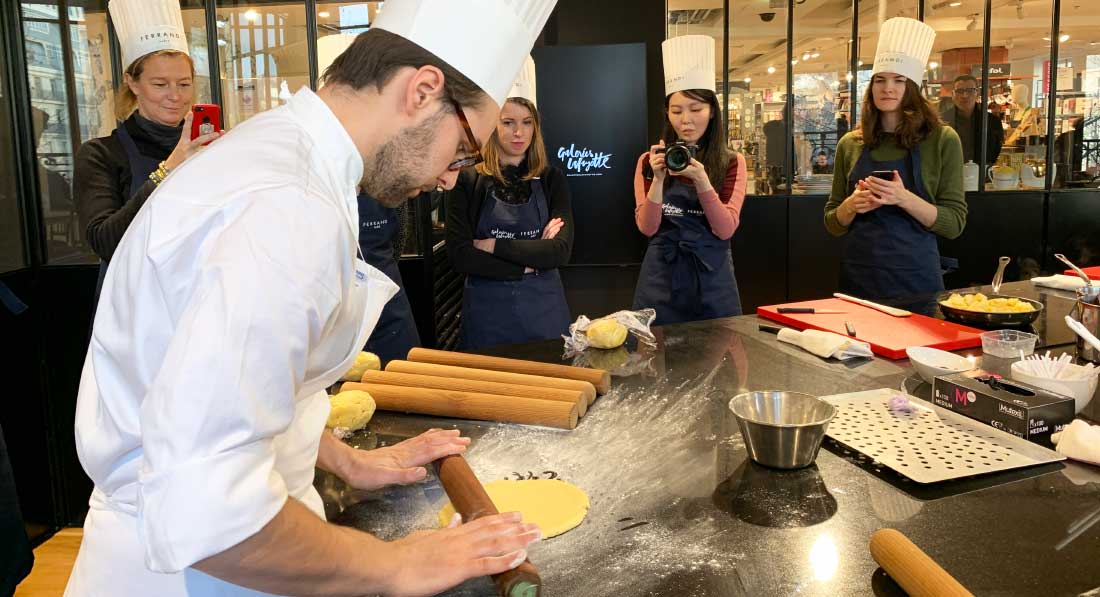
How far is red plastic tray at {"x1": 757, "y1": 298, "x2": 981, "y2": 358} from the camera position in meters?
1.98

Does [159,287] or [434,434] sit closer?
[159,287]

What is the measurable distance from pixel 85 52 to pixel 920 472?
3277mm

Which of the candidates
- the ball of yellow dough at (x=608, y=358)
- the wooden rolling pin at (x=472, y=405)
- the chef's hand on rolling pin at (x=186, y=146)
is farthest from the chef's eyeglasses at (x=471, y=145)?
the chef's hand on rolling pin at (x=186, y=146)

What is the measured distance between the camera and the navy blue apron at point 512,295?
283 cm

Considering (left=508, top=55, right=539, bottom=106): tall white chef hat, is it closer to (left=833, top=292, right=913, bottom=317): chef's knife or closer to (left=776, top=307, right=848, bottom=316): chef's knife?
(left=776, top=307, right=848, bottom=316): chef's knife

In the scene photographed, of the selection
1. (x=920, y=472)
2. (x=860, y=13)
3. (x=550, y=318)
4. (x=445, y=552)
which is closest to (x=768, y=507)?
(x=920, y=472)

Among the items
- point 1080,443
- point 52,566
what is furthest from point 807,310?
point 52,566

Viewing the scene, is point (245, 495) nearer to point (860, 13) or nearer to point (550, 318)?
point (550, 318)

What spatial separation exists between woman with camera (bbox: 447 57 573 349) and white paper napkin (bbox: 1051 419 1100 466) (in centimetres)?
176

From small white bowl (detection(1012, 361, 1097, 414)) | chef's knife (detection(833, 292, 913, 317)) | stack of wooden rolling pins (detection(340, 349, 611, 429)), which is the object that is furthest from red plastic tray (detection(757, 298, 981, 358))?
stack of wooden rolling pins (detection(340, 349, 611, 429))

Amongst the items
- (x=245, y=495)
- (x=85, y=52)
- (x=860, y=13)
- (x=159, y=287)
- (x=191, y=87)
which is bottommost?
(x=245, y=495)

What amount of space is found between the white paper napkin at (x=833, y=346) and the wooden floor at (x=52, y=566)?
2269 mm

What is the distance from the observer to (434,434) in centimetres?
130

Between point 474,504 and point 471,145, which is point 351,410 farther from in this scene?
point 471,145
